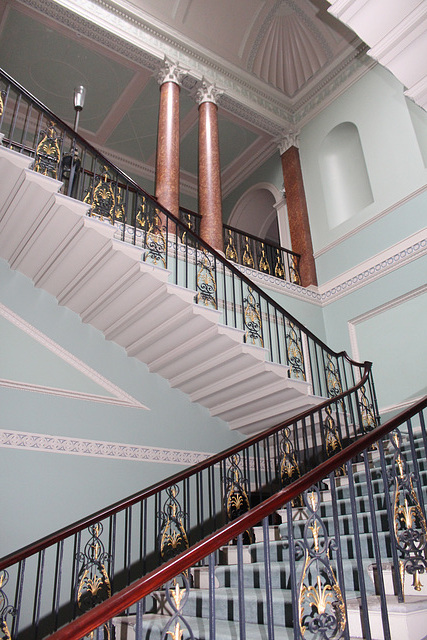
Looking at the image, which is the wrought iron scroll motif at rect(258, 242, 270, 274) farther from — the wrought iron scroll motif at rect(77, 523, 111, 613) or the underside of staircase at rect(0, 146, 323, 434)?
the wrought iron scroll motif at rect(77, 523, 111, 613)

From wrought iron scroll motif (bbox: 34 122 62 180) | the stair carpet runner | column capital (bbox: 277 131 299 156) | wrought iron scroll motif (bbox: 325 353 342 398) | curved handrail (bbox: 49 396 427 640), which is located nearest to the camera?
curved handrail (bbox: 49 396 427 640)

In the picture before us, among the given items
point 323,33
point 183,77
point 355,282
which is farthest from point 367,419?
point 323,33

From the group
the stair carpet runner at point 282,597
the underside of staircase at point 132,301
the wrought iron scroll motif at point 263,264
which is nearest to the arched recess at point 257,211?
the wrought iron scroll motif at point 263,264

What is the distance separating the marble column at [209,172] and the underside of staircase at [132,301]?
8.86 ft

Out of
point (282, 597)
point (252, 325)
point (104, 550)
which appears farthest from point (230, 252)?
point (282, 597)

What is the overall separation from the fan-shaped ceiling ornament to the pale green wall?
7.31 meters

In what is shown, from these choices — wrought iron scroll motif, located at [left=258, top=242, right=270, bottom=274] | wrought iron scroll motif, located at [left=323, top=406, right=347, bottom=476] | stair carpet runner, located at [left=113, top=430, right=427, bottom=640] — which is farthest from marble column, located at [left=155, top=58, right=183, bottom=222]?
stair carpet runner, located at [left=113, top=430, right=427, bottom=640]

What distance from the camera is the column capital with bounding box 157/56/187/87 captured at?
30.1ft

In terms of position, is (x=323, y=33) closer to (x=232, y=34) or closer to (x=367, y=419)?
(x=232, y=34)

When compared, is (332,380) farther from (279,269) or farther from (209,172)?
(209,172)

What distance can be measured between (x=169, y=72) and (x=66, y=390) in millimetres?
6419

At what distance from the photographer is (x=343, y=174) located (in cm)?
990

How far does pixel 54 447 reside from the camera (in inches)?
213

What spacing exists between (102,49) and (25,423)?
7.42 meters
